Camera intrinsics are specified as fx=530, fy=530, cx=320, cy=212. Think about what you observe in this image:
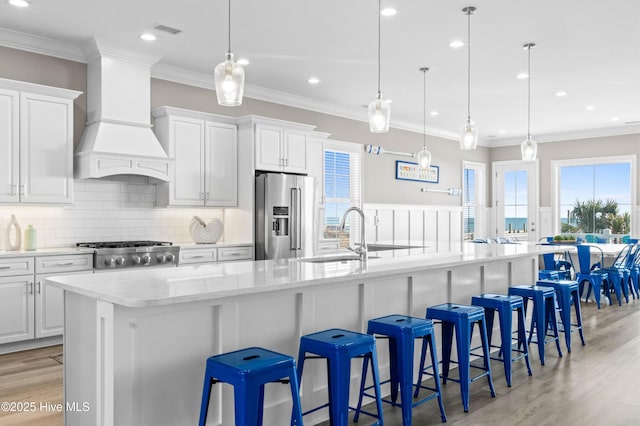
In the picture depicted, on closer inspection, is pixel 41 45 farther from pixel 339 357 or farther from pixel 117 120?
pixel 339 357

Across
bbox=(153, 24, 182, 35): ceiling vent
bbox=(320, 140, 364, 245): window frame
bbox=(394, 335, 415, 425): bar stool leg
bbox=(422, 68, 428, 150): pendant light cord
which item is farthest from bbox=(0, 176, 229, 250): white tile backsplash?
bbox=(394, 335, 415, 425): bar stool leg

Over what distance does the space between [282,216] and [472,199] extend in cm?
588

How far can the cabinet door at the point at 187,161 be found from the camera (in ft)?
18.5

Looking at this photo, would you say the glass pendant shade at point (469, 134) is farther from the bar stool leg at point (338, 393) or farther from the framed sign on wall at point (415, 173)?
the framed sign on wall at point (415, 173)

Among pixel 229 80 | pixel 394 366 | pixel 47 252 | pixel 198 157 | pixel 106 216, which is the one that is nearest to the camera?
pixel 229 80

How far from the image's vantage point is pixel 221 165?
6.07 meters

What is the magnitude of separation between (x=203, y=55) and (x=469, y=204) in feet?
22.8

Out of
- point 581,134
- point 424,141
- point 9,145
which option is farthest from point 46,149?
point 581,134

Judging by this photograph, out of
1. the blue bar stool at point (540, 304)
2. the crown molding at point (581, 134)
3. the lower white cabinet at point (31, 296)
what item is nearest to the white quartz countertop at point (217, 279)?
the blue bar stool at point (540, 304)

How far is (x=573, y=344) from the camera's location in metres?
4.82

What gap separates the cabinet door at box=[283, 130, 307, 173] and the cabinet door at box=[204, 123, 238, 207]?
0.63 metres

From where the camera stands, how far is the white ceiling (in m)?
4.20

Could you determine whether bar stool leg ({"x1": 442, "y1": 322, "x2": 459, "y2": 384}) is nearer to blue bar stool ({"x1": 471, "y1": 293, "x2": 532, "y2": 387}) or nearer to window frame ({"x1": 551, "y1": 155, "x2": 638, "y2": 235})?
blue bar stool ({"x1": 471, "y1": 293, "x2": 532, "y2": 387})

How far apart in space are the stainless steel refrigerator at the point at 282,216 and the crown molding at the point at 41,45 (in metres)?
2.23
